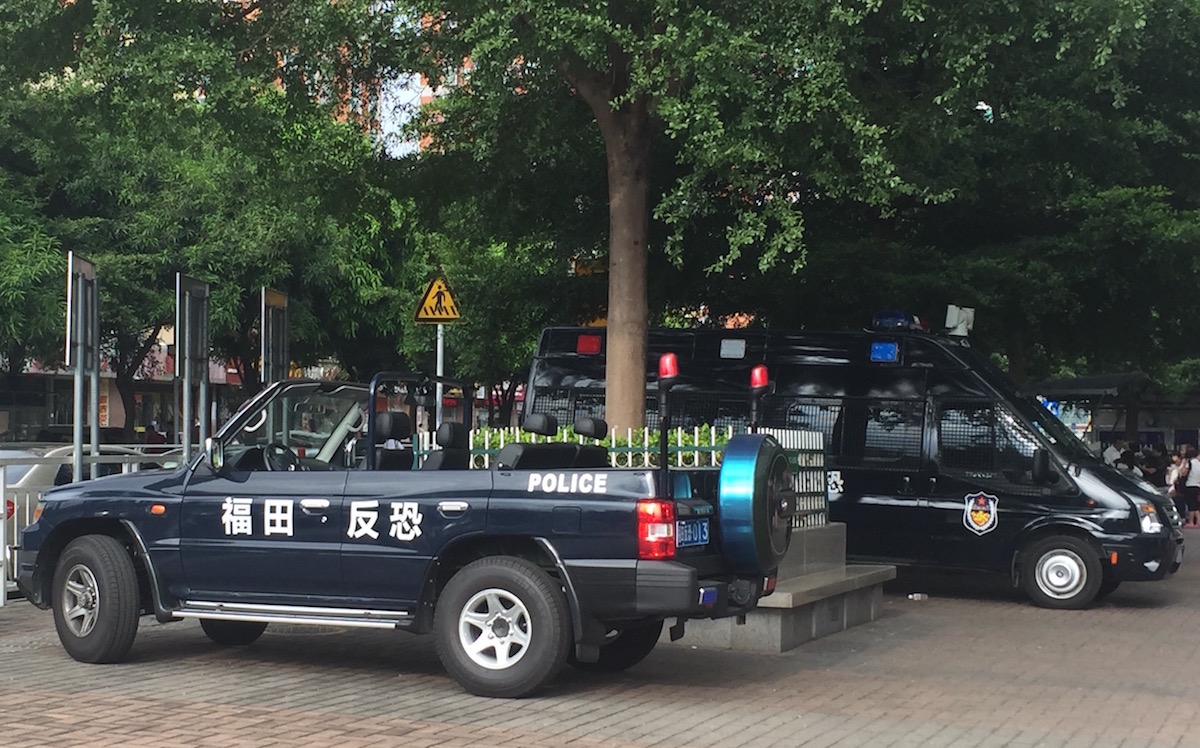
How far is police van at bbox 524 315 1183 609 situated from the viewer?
13547mm

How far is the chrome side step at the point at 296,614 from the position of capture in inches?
340

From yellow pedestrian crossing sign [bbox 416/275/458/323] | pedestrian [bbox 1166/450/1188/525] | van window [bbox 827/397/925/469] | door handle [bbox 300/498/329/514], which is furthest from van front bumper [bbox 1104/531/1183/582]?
pedestrian [bbox 1166/450/1188/525]

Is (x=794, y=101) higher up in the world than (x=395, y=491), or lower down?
higher up

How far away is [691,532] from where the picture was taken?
823 centimetres

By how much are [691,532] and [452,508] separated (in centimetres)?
136

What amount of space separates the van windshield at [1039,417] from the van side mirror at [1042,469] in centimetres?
21

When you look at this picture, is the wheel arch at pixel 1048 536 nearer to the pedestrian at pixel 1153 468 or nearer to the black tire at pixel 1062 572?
the black tire at pixel 1062 572

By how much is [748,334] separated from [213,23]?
5.85 metres

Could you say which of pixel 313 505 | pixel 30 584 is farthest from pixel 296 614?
pixel 30 584

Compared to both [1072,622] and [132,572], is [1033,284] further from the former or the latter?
[132,572]

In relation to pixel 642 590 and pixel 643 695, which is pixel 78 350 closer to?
pixel 643 695

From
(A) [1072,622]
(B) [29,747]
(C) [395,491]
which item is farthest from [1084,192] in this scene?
(B) [29,747]

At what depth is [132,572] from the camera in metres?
9.31

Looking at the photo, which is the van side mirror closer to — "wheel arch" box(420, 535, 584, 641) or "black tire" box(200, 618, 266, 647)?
"wheel arch" box(420, 535, 584, 641)
